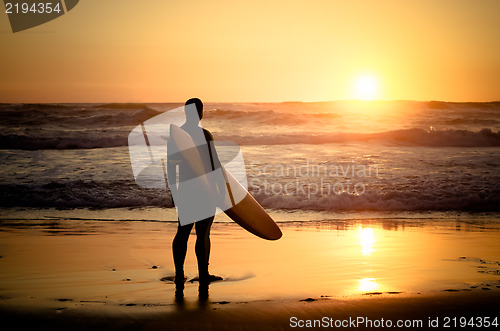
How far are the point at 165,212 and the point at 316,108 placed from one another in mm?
31570

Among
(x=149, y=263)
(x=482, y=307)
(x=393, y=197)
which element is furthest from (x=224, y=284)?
(x=393, y=197)

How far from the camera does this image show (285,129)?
3192cm

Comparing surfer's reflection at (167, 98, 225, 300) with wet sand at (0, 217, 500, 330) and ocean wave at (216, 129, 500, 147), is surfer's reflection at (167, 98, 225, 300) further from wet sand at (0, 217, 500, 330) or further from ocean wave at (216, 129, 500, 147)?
ocean wave at (216, 129, 500, 147)

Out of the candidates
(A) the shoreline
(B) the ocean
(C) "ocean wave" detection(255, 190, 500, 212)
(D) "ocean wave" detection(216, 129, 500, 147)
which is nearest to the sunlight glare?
(A) the shoreline

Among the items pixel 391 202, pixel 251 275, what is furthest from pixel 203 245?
pixel 391 202

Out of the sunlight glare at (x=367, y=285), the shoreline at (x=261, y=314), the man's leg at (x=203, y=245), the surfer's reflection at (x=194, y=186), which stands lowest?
the sunlight glare at (x=367, y=285)

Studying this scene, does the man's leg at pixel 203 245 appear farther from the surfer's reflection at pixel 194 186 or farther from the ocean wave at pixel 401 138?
the ocean wave at pixel 401 138

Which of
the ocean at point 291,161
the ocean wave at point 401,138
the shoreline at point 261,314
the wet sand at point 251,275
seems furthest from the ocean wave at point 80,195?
the ocean wave at point 401,138

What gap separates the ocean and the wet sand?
2553 millimetres

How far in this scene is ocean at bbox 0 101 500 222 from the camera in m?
12.1

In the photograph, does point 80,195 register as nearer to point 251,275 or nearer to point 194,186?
point 251,275

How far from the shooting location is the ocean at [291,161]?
475 inches

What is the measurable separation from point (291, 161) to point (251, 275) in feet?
45.1

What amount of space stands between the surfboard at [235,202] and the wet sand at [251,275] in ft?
1.61
